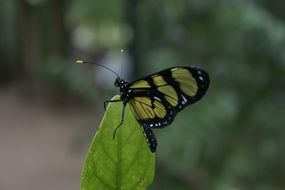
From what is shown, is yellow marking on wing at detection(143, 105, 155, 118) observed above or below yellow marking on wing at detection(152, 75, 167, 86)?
below

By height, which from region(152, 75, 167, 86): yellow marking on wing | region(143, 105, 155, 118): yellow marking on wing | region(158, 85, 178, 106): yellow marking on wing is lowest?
region(143, 105, 155, 118): yellow marking on wing

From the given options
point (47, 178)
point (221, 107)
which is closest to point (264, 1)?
point (221, 107)

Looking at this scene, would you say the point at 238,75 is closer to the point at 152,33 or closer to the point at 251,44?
the point at 251,44

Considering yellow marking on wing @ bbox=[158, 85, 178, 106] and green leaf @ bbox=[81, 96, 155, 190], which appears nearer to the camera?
green leaf @ bbox=[81, 96, 155, 190]

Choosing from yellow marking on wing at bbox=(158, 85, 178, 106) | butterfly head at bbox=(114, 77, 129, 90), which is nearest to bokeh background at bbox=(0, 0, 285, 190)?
butterfly head at bbox=(114, 77, 129, 90)

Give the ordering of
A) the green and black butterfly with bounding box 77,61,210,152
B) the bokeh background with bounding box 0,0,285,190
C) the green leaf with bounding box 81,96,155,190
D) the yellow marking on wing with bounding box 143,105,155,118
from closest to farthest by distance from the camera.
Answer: the green leaf with bounding box 81,96,155,190, the green and black butterfly with bounding box 77,61,210,152, the yellow marking on wing with bounding box 143,105,155,118, the bokeh background with bounding box 0,0,285,190

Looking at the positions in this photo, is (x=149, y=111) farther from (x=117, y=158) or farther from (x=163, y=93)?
(x=117, y=158)

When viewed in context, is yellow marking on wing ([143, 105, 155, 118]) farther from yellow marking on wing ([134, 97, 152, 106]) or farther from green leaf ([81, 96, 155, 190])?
green leaf ([81, 96, 155, 190])

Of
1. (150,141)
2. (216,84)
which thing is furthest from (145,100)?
(216,84)
